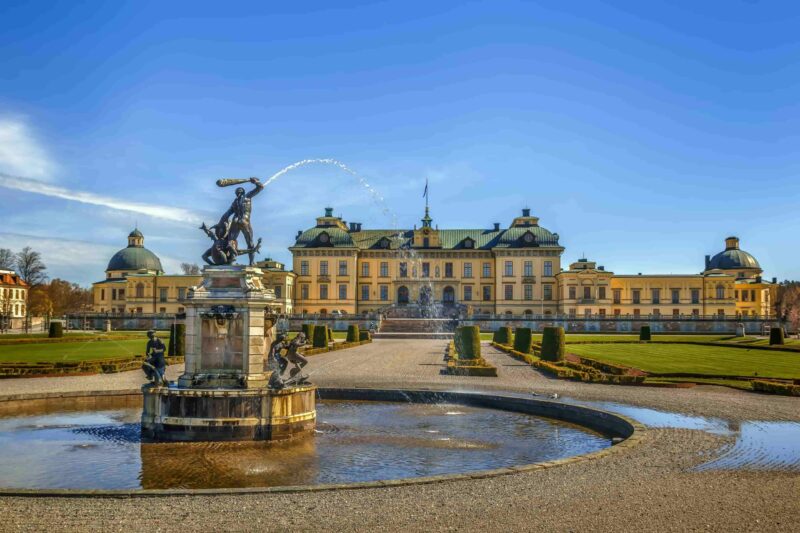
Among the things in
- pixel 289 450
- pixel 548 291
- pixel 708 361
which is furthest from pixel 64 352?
pixel 548 291

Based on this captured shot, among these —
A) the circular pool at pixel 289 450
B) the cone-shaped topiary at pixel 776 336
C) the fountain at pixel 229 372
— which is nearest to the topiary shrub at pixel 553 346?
the circular pool at pixel 289 450

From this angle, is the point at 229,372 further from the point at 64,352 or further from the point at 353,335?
the point at 353,335

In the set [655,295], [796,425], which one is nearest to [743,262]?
[655,295]

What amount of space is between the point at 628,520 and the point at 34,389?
20040 mm

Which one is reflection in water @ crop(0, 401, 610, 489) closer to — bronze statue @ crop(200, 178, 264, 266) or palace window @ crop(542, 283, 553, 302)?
bronze statue @ crop(200, 178, 264, 266)

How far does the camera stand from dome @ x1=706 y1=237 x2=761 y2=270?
10081 cm

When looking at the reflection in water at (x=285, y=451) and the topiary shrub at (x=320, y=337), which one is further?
the topiary shrub at (x=320, y=337)

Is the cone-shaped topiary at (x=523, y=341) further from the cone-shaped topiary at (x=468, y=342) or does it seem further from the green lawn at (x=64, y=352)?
the green lawn at (x=64, y=352)

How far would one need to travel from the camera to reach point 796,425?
1543 cm

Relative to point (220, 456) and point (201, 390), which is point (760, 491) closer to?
→ point (220, 456)

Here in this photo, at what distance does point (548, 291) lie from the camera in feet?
282

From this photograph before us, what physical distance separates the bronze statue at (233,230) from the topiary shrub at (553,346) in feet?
67.6

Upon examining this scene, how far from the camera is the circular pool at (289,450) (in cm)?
1138

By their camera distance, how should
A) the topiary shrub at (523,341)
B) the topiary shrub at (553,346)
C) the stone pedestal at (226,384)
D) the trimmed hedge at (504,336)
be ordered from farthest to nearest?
1. the trimmed hedge at (504,336)
2. the topiary shrub at (523,341)
3. the topiary shrub at (553,346)
4. the stone pedestal at (226,384)
